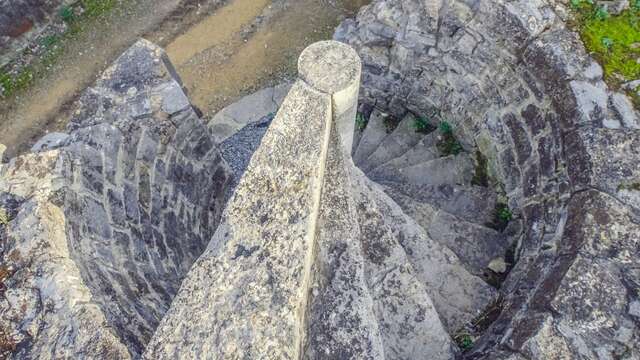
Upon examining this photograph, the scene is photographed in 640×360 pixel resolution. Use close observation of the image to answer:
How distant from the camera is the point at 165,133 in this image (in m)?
6.43

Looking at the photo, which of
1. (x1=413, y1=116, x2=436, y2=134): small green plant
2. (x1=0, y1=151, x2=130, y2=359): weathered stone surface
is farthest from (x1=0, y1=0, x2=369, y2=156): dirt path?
(x1=0, y1=151, x2=130, y2=359): weathered stone surface

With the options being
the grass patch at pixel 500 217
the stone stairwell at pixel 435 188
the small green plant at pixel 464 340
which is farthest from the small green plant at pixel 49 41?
the small green plant at pixel 464 340

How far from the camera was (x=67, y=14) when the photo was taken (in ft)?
42.2

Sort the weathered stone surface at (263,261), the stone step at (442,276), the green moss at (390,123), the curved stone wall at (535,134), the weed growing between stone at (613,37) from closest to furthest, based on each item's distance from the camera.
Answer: the weathered stone surface at (263,261) → the curved stone wall at (535,134) → the stone step at (442,276) → the weed growing between stone at (613,37) → the green moss at (390,123)

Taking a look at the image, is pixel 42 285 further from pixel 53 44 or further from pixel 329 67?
pixel 53 44

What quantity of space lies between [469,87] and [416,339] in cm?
387

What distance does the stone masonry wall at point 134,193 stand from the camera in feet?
16.5

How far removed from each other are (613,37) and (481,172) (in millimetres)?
2533

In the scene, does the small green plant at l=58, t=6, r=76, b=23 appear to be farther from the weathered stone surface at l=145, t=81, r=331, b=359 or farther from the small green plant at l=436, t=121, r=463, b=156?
the weathered stone surface at l=145, t=81, r=331, b=359

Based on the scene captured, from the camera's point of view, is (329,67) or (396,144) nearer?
(329,67)

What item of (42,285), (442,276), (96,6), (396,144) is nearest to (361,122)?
(396,144)

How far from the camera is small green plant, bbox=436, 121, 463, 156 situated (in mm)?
8852

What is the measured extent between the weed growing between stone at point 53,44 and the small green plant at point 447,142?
8.45 meters

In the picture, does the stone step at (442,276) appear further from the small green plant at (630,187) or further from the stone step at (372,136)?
the stone step at (372,136)
